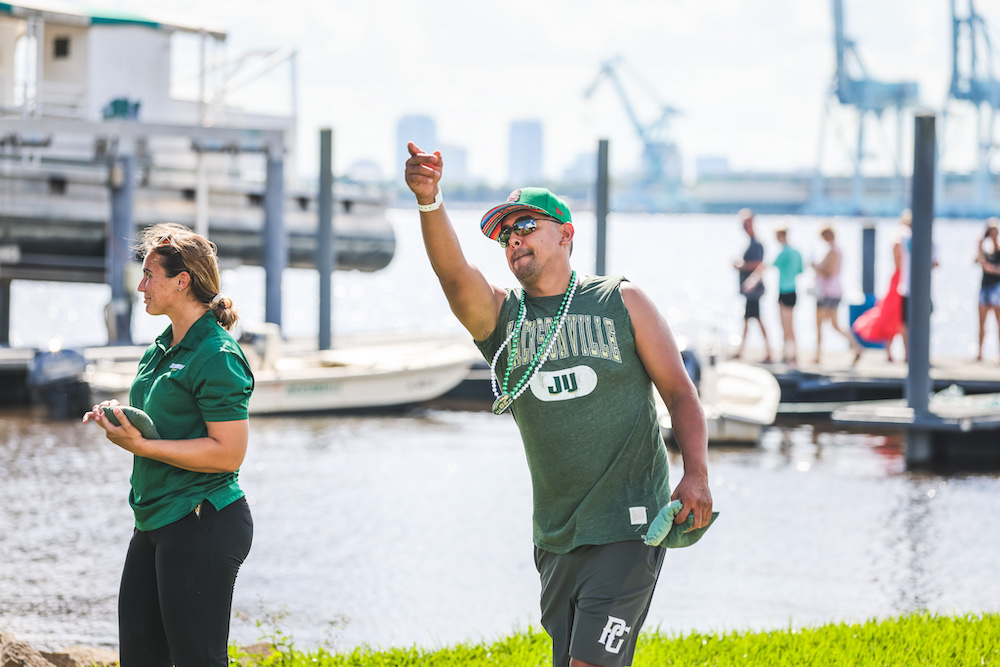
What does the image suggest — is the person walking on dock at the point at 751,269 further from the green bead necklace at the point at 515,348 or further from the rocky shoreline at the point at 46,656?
the green bead necklace at the point at 515,348

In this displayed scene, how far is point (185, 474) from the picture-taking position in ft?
11.5

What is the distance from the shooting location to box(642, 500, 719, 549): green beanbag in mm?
3418

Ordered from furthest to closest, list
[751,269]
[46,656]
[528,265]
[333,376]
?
[751,269]
[333,376]
[46,656]
[528,265]

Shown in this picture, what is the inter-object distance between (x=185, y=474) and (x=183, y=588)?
1.05ft

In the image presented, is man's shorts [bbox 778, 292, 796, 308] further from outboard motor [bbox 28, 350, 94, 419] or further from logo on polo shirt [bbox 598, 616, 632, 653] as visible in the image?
logo on polo shirt [bbox 598, 616, 632, 653]

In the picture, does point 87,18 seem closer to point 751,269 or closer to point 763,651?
point 751,269

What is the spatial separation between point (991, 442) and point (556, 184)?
140 m

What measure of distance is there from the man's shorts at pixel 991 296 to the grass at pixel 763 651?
1049cm

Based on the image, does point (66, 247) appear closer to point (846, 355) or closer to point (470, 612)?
point (846, 355)

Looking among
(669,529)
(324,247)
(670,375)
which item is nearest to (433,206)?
(670,375)

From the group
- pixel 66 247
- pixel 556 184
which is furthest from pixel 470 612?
pixel 556 184

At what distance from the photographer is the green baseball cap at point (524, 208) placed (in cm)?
358

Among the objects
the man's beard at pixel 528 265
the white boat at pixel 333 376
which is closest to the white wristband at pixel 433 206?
the man's beard at pixel 528 265

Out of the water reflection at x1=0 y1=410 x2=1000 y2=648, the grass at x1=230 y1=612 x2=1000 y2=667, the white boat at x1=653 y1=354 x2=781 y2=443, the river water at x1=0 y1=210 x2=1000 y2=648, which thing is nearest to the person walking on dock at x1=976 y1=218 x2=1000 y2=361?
the river water at x1=0 y1=210 x2=1000 y2=648
